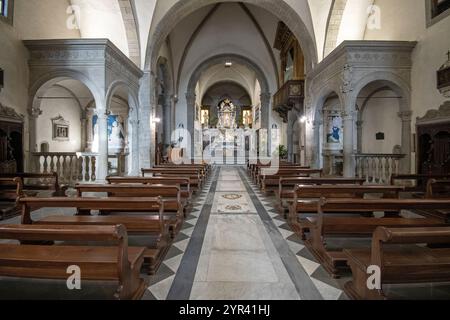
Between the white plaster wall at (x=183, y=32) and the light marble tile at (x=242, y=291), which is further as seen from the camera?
the white plaster wall at (x=183, y=32)

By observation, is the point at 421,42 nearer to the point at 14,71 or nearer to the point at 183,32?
the point at 14,71

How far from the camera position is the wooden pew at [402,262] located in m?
2.16

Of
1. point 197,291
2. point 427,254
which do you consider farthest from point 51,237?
point 427,254

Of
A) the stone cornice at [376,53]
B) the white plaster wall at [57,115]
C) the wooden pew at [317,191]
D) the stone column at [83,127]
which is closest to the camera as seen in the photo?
the wooden pew at [317,191]

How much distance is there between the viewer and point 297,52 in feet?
48.9

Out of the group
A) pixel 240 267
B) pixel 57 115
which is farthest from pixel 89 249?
pixel 57 115

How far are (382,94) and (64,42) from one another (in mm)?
11625

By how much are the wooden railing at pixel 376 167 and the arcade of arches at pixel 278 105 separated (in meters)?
0.04

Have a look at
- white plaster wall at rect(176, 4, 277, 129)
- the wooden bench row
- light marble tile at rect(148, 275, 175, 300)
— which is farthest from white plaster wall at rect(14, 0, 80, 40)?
light marble tile at rect(148, 275, 175, 300)

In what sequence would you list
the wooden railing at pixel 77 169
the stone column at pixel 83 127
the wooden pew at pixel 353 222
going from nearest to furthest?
the wooden pew at pixel 353 222, the wooden railing at pixel 77 169, the stone column at pixel 83 127

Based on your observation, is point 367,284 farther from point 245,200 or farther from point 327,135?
point 327,135

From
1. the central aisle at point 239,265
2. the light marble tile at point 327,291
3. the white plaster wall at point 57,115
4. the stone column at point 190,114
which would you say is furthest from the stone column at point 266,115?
the light marble tile at point 327,291

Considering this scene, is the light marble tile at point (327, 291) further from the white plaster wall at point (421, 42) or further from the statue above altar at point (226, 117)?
the statue above altar at point (226, 117)

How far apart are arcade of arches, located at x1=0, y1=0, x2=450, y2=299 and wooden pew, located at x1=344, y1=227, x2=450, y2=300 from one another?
0.33 meters
